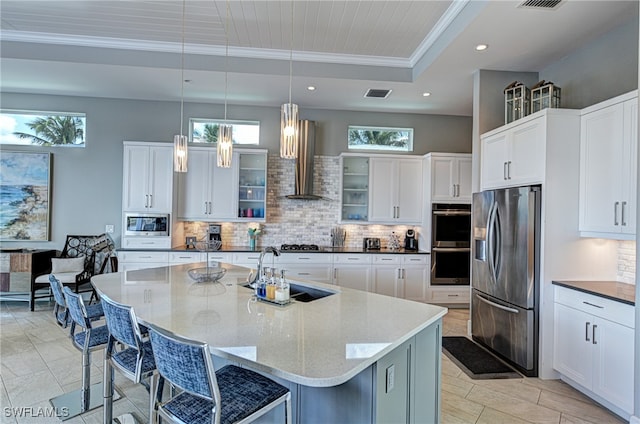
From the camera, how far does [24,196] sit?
205 inches

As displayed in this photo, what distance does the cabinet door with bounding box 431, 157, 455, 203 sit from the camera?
17.3ft

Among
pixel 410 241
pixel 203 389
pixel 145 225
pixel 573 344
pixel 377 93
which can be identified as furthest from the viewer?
pixel 410 241

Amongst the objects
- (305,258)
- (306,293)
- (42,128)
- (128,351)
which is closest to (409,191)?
(305,258)

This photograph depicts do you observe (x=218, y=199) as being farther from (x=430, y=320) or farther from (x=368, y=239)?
(x=430, y=320)

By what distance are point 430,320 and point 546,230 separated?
1.87m

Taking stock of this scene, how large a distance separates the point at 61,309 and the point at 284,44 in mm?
3464

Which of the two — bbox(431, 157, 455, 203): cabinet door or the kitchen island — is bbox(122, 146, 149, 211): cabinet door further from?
bbox(431, 157, 455, 203): cabinet door

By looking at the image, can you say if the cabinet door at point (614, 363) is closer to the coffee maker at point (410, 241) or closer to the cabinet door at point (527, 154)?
the cabinet door at point (527, 154)

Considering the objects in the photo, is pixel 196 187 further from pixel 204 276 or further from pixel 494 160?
pixel 494 160

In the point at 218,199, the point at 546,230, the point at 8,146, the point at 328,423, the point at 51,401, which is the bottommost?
the point at 51,401

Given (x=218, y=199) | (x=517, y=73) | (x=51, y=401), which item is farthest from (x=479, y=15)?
(x=51, y=401)

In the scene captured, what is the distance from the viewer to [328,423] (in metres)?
1.72

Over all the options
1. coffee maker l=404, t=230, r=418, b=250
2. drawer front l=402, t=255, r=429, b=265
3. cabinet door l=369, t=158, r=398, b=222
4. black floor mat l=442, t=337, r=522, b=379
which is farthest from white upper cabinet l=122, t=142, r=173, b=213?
black floor mat l=442, t=337, r=522, b=379

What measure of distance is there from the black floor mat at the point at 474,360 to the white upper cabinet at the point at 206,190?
3494 millimetres
